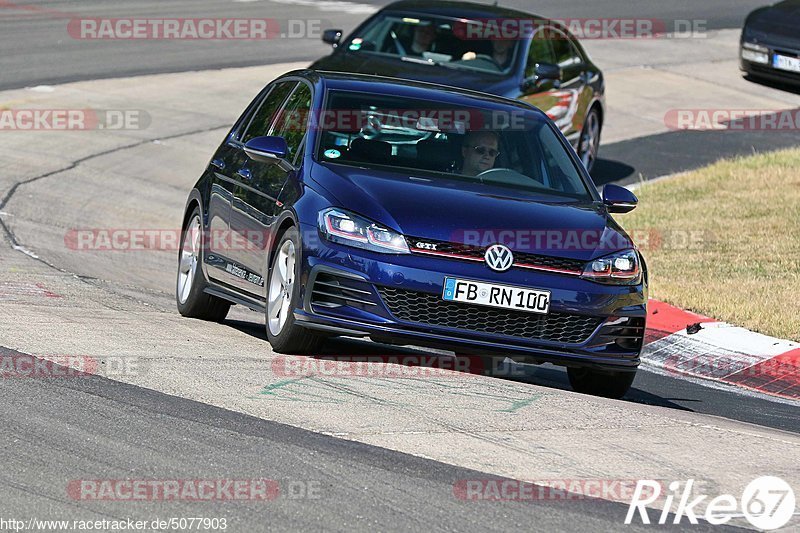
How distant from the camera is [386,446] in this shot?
640 cm

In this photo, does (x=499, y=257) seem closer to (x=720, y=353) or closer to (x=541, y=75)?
(x=720, y=353)

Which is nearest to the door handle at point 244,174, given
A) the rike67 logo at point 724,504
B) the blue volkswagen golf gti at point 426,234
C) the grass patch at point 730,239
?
the blue volkswagen golf gti at point 426,234

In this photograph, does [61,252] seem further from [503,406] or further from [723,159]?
[723,159]

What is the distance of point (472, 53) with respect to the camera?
50.0ft

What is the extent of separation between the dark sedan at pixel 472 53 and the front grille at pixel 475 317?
21.5 feet

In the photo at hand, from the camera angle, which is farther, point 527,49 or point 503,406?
point 527,49

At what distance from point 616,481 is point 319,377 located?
1969mm

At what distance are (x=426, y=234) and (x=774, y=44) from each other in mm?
14900

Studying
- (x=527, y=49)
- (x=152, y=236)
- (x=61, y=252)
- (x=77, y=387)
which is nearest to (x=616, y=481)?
(x=77, y=387)

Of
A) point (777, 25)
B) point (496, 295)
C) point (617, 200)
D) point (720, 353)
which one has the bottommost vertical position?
point (720, 353)

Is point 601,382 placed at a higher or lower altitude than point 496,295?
lower

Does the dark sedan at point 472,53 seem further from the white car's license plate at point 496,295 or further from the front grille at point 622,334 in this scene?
the white car's license plate at point 496,295

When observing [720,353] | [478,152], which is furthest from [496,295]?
[720,353]

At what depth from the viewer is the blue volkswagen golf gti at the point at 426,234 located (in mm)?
7895
